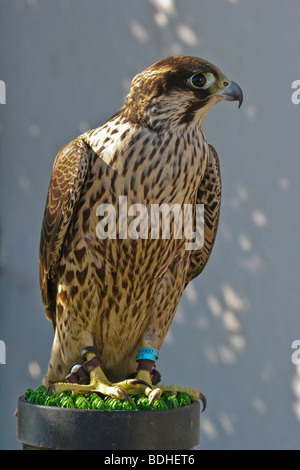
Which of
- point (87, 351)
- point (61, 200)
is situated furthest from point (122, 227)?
point (87, 351)

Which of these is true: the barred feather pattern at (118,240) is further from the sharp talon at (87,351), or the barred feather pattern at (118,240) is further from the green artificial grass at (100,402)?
the green artificial grass at (100,402)

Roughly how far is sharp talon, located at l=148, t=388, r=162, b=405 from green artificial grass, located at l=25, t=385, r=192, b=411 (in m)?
0.01

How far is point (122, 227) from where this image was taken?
1.92 meters

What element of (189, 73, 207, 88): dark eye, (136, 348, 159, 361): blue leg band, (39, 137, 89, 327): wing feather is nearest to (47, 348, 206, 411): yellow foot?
(136, 348, 159, 361): blue leg band

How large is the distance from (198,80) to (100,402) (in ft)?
3.49

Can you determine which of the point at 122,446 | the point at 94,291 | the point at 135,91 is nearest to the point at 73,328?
the point at 94,291

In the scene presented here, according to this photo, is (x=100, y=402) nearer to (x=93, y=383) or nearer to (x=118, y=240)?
(x=93, y=383)

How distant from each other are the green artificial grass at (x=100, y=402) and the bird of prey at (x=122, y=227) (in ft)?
0.08

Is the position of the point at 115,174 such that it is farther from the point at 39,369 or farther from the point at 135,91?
the point at 39,369

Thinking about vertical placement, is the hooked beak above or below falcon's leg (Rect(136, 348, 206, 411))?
above

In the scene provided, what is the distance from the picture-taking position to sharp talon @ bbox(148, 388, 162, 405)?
186 cm

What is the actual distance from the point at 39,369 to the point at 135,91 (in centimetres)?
230

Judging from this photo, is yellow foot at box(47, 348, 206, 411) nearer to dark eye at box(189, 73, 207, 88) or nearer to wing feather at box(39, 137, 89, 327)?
wing feather at box(39, 137, 89, 327)

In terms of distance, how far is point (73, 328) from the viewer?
2055 millimetres
